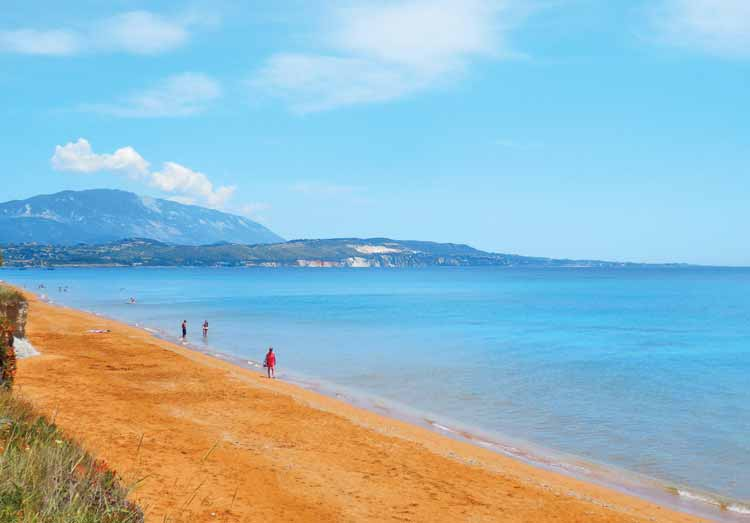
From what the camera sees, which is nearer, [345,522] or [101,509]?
[101,509]

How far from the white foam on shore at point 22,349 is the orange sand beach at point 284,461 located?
144cm

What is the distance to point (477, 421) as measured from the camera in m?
22.8

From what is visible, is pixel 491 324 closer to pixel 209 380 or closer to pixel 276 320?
pixel 276 320

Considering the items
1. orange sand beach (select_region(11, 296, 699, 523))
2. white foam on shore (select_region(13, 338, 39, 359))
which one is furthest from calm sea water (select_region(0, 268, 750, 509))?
white foam on shore (select_region(13, 338, 39, 359))

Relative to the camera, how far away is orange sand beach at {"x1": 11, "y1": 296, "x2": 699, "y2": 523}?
11719 millimetres

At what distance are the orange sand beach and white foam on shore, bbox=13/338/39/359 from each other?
1443 mm

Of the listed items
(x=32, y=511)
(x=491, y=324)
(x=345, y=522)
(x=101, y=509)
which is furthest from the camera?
(x=491, y=324)

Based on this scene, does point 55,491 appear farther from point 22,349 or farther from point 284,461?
point 22,349

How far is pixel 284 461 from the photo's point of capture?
1452cm

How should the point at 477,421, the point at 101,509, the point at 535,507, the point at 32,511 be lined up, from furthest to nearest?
the point at 477,421 → the point at 535,507 → the point at 101,509 → the point at 32,511

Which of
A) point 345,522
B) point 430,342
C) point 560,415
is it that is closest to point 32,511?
point 345,522

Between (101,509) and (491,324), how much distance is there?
57.8m

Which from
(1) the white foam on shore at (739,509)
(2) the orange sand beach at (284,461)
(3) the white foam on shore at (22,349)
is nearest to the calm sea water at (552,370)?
(1) the white foam on shore at (739,509)

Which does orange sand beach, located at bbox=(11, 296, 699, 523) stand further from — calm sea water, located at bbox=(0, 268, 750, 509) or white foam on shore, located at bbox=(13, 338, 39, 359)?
calm sea water, located at bbox=(0, 268, 750, 509)
